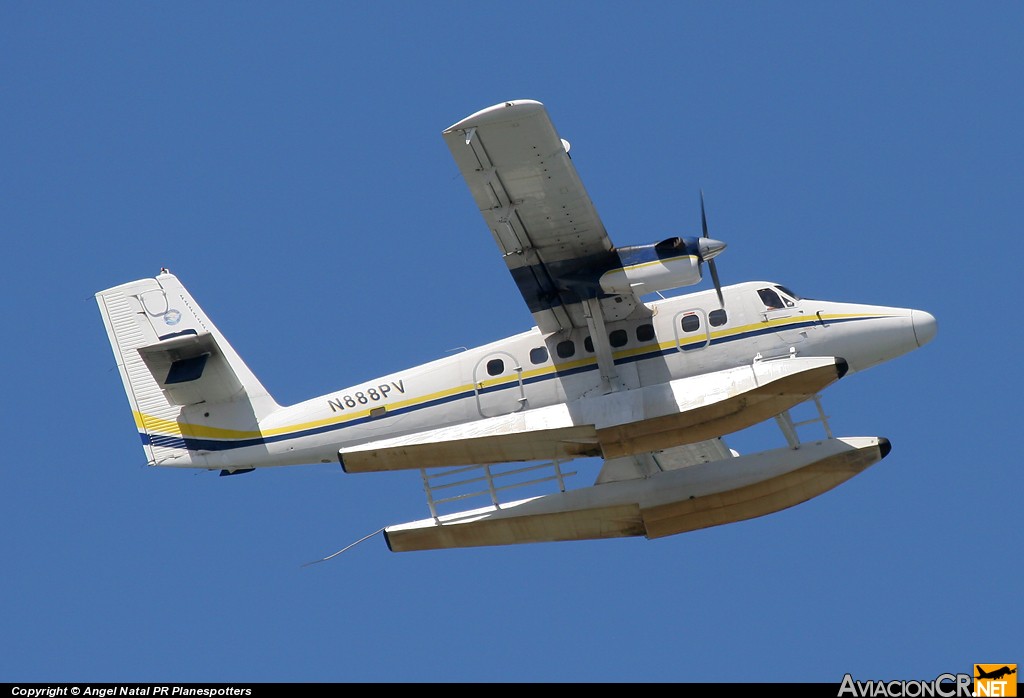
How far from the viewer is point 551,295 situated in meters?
21.7

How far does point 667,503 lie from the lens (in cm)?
2162

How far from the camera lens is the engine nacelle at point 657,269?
20625 millimetres

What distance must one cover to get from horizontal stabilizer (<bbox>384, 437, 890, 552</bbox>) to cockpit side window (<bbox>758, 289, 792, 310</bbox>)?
2177 millimetres

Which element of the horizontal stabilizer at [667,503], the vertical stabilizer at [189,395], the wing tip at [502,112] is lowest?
the horizontal stabilizer at [667,503]

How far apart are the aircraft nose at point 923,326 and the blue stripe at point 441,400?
61cm

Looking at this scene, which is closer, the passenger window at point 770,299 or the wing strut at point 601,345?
the wing strut at point 601,345

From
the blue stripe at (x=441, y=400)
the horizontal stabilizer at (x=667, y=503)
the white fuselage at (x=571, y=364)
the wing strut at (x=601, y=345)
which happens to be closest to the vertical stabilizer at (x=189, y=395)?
the blue stripe at (x=441, y=400)

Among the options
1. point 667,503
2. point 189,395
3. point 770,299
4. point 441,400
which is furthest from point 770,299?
point 189,395

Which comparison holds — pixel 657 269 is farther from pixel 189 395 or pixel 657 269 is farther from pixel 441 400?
pixel 189 395

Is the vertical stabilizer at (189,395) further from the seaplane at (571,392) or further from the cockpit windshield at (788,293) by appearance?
the cockpit windshield at (788,293)

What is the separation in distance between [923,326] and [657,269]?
437cm

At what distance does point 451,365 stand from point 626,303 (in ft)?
9.73

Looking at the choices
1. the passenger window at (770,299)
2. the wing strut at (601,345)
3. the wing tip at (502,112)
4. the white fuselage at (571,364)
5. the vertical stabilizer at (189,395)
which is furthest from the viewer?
the vertical stabilizer at (189,395)

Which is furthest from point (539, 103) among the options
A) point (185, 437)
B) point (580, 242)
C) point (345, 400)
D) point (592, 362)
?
point (185, 437)
